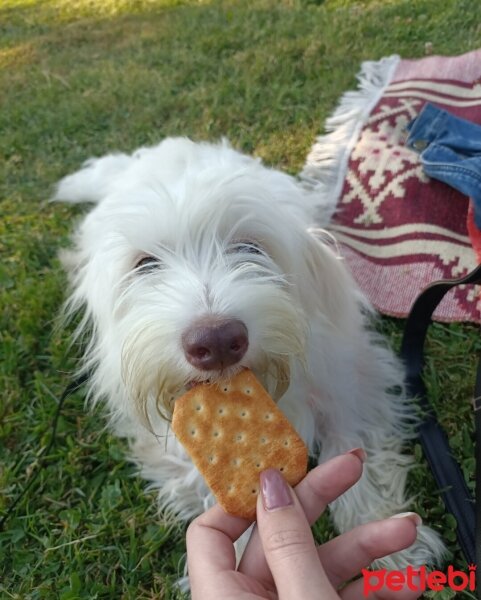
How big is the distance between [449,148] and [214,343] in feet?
7.05

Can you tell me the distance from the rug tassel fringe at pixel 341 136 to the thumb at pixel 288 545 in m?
2.15

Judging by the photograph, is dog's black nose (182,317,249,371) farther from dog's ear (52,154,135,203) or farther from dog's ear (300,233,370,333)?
dog's ear (52,154,135,203)

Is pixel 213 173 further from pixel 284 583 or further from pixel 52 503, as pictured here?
pixel 52 503

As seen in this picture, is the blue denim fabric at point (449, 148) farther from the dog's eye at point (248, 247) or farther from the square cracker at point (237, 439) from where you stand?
the square cracker at point (237, 439)

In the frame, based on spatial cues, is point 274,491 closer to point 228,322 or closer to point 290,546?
point 290,546

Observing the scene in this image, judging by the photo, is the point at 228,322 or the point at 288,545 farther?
the point at 228,322

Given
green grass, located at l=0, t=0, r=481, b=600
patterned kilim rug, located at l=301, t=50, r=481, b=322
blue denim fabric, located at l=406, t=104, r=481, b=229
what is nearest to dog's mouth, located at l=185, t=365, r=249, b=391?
green grass, located at l=0, t=0, r=481, b=600

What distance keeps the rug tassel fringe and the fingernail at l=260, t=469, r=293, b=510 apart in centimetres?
208

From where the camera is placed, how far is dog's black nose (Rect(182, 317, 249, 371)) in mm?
1521

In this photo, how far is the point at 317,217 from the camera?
3.28 metres

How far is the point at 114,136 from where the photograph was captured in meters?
4.34

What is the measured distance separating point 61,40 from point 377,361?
17.0ft

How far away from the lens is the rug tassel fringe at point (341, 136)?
3.44 metres

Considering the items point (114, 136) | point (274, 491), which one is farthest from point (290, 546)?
point (114, 136)
